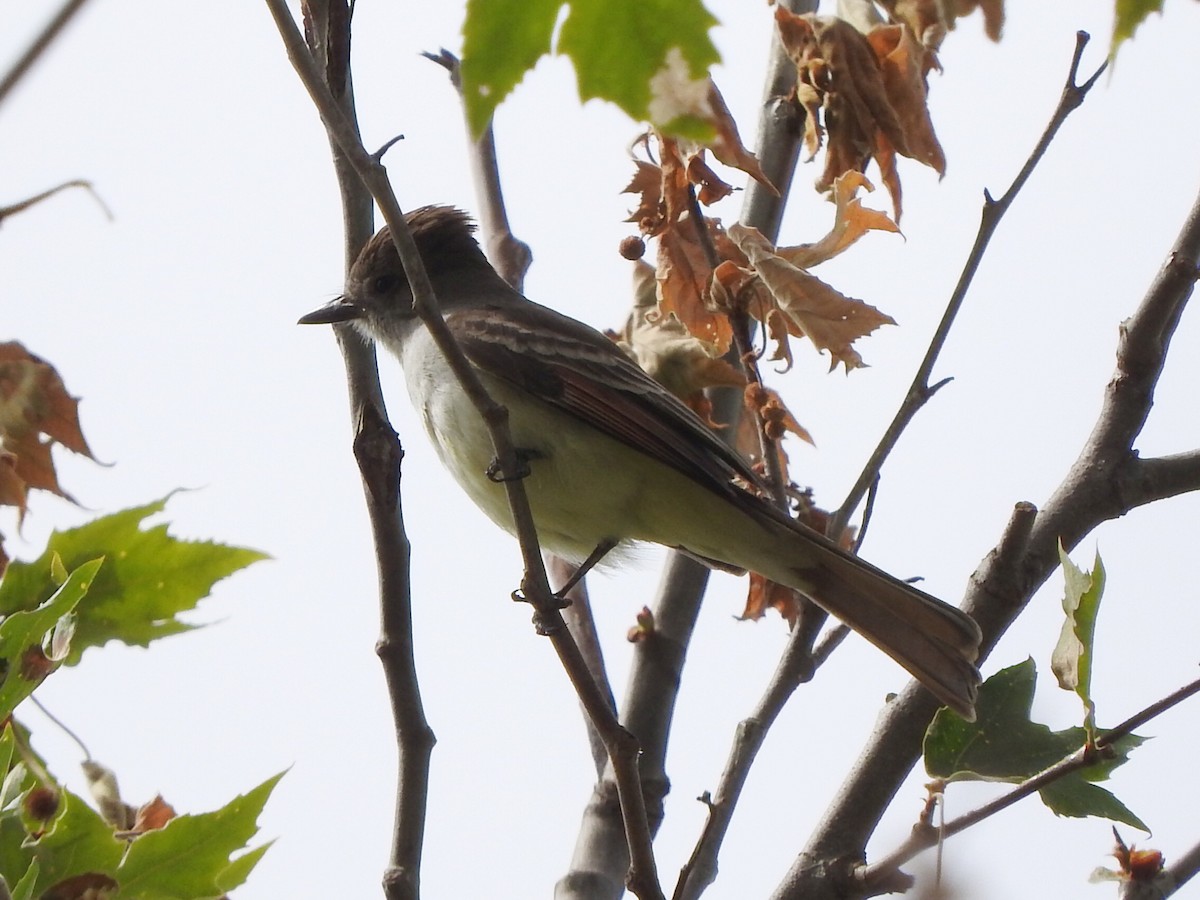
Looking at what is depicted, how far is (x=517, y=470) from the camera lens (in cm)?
304

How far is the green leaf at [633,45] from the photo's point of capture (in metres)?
1.47

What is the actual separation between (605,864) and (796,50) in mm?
2314

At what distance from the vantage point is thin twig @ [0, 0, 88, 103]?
0.90 metres

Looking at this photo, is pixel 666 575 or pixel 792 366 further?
pixel 666 575

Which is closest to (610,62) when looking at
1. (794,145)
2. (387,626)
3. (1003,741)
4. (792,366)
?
(387,626)

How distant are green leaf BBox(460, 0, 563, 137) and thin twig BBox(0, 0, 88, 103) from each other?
650 millimetres

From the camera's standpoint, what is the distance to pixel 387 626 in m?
2.94

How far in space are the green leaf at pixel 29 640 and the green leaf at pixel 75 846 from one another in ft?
0.77

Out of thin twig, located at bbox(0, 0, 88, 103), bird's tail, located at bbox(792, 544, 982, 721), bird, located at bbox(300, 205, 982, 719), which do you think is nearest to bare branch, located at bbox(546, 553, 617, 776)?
bird, located at bbox(300, 205, 982, 719)

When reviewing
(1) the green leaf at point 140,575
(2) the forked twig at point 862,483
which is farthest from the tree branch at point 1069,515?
(1) the green leaf at point 140,575

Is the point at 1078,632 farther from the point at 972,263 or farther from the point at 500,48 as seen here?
the point at 500,48

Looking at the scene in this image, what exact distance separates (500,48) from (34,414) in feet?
8.24

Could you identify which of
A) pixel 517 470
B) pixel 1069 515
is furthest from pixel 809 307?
pixel 517 470

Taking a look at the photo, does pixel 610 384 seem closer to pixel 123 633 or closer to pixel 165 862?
pixel 123 633
